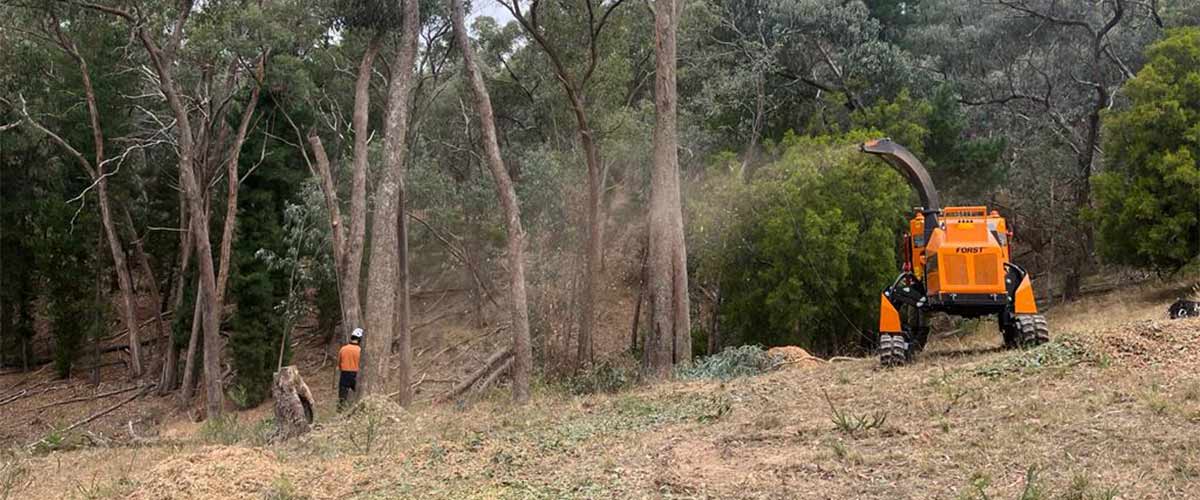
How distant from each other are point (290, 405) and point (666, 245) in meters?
7.53

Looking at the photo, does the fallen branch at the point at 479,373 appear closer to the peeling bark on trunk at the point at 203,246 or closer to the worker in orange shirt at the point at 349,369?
the peeling bark on trunk at the point at 203,246

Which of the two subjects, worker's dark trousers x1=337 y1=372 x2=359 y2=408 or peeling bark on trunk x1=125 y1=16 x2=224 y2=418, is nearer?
worker's dark trousers x1=337 y1=372 x2=359 y2=408

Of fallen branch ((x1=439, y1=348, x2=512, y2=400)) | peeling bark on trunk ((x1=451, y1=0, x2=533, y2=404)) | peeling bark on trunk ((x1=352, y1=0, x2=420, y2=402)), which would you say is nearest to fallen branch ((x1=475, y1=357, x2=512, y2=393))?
fallen branch ((x1=439, y1=348, x2=512, y2=400))

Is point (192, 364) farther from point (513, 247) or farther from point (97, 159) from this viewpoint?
point (513, 247)

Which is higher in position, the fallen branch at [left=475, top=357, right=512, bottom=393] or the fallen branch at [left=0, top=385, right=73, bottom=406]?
the fallen branch at [left=475, top=357, right=512, bottom=393]

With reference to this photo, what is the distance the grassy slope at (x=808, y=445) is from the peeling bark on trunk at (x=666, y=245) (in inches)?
176

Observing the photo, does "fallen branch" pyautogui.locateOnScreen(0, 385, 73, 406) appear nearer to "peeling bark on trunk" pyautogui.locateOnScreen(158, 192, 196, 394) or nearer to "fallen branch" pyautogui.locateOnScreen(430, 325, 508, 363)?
"peeling bark on trunk" pyautogui.locateOnScreen(158, 192, 196, 394)

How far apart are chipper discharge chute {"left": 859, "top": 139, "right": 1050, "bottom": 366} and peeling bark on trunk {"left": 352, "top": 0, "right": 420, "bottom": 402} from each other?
8077mm

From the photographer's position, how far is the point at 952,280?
39.8 feet

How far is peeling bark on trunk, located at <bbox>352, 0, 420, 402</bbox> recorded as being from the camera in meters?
16.4

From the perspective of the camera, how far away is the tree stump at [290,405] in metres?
11.9

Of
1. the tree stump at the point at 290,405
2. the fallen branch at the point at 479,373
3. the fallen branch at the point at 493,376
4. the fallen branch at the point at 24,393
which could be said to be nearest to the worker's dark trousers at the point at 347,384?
the tree stump at the point at 290,405

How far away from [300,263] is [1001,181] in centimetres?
2063

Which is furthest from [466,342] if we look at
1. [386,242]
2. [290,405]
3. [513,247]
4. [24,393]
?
[290,405]
